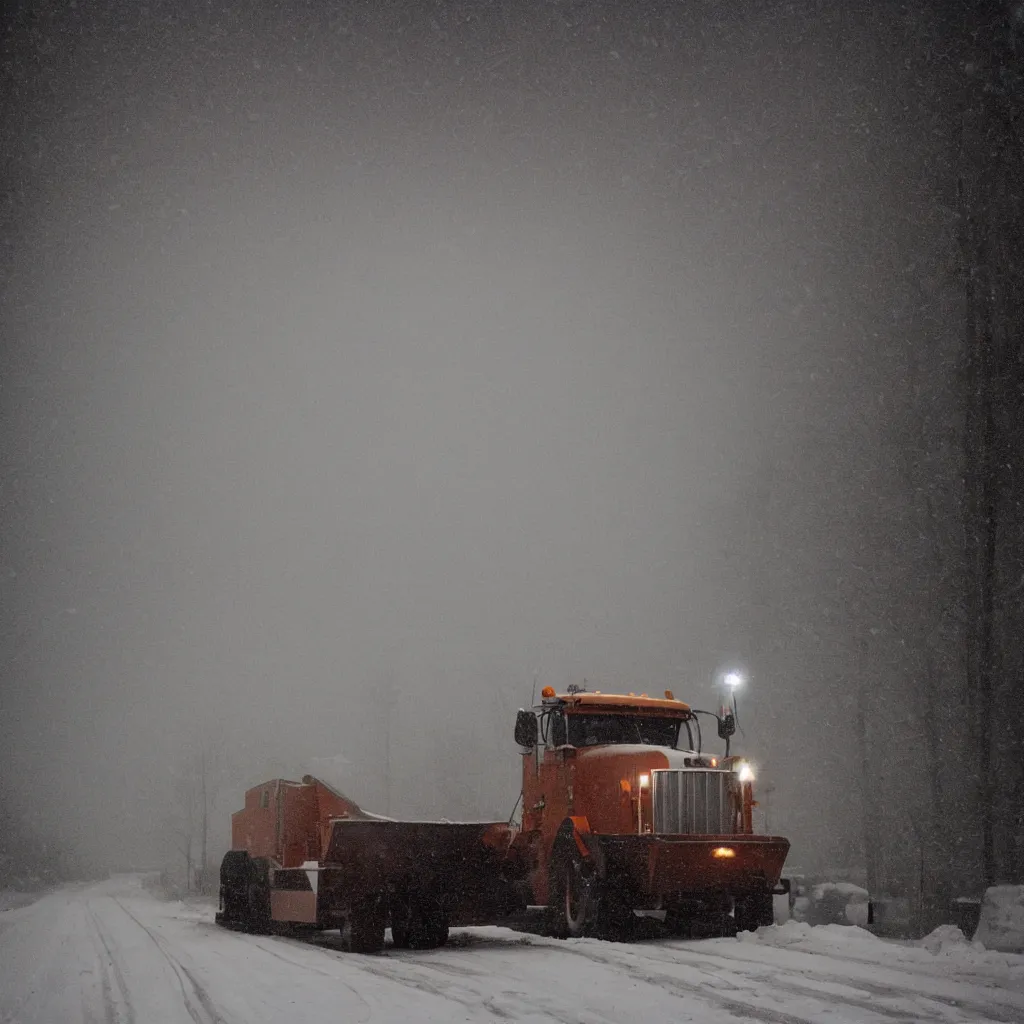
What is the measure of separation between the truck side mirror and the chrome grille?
2.41 meters

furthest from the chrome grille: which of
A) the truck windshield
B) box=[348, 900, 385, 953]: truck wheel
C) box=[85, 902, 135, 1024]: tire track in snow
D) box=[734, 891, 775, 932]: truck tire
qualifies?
box=[85, 902, 135, 1024]: tire track in snow

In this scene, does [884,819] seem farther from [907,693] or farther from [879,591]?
[879,591]

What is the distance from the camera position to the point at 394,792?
80.6 metres

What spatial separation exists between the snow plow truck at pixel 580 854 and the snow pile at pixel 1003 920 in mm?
2404

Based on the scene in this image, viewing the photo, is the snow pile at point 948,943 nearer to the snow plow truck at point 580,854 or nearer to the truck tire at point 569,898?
the snow plow truck at point 580,854

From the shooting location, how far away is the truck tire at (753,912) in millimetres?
12531

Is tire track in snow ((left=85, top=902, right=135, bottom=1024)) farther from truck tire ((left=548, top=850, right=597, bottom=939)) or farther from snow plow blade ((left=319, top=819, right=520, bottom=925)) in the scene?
truck tire ((left=548, top=850, right=597, bottom=939))

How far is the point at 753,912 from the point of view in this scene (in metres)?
12.6

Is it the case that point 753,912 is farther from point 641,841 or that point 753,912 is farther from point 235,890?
point 235,890

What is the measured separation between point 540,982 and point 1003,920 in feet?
18.3

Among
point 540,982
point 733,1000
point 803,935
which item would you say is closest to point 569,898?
point 803,935

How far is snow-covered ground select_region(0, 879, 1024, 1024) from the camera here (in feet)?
23.5

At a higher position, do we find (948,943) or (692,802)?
(692,802)

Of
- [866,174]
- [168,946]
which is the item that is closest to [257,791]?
[168,946]
